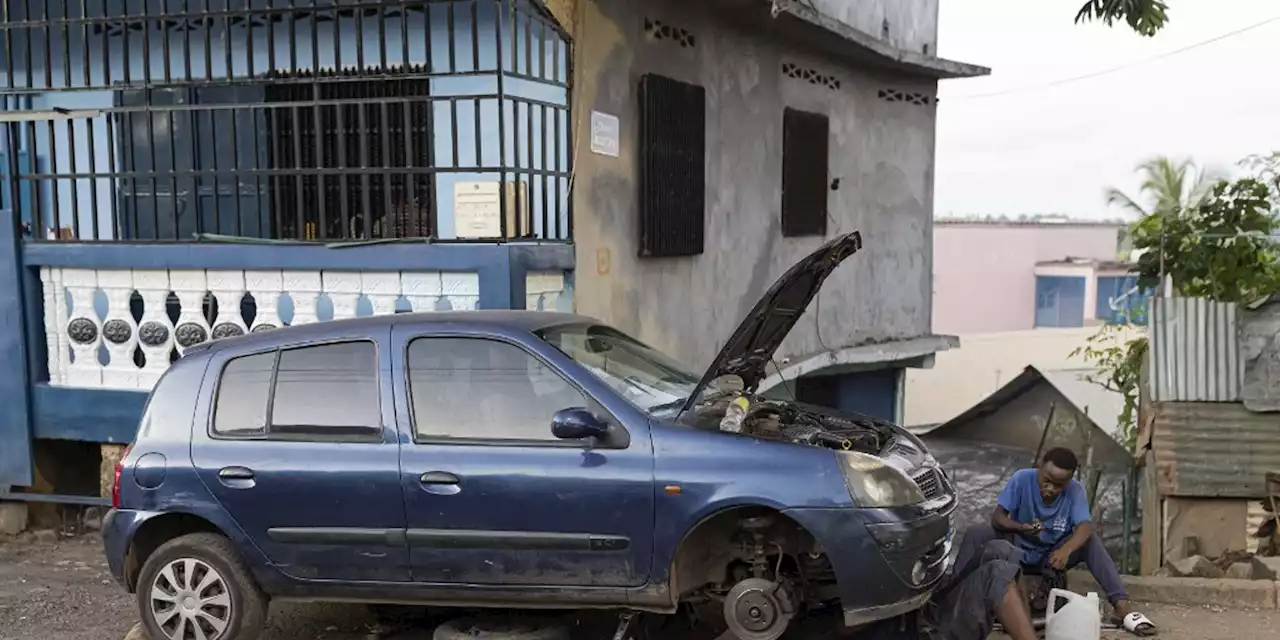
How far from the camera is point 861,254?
39.5 feet

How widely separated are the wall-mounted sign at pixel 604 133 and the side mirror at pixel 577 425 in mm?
3357

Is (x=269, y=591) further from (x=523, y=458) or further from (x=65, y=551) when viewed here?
(x=65, y=551)

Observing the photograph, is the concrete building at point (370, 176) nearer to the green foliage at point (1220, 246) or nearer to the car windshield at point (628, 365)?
the car windshield at point (628, 365)

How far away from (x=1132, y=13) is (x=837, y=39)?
2997 mm

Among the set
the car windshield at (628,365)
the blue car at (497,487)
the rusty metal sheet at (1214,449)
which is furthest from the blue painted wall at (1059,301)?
the blue car at (497,487)

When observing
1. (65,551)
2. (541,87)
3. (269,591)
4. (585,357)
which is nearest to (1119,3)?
(541,87)

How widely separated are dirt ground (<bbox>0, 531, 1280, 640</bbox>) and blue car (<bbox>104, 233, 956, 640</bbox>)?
0.67 m

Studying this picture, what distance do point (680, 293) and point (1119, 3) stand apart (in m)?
5.56

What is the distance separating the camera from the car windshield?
452 centimetres

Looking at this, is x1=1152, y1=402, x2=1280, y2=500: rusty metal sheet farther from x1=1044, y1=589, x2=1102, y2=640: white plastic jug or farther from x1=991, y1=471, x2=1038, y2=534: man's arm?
x1=1044, y1=589, x2=1102, y2=640: white plastic jug

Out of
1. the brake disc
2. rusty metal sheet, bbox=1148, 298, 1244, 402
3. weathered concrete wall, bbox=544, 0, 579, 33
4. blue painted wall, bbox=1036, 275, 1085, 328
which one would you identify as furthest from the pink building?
the brake disc

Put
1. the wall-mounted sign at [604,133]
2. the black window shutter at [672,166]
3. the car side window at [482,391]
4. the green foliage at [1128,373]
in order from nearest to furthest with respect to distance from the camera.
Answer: the car side window at [482,391] → the wall-mounted sign at [604,133] → the black window shutter at [672,166] → the green foliage at [1128,373]

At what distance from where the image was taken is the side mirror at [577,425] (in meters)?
4.16

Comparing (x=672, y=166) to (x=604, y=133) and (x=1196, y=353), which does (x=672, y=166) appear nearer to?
(x=604, y=133)
